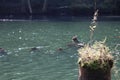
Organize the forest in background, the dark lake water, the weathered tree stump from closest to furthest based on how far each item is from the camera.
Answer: the weathered tree stump < the dark lake water < the forest in background

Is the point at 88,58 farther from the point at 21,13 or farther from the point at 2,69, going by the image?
the point at 21,13

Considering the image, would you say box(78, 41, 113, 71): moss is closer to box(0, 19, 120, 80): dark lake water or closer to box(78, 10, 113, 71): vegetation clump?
box(78, 10, 113, 71): vegetation clump

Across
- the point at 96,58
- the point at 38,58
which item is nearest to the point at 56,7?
the point at 38,58

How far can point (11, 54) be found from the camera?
2686 cm

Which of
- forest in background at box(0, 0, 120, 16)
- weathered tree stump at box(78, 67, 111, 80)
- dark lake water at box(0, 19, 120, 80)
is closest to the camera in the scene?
weathered tree stump at box(78, 67, 111, 80)

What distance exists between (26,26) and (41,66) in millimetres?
27247

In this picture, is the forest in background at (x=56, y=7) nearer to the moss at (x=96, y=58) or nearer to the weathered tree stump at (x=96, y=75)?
the moss at (x=96, y=58)

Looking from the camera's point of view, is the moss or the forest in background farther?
the forest in background

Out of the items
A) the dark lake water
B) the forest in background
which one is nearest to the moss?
the dark lake water

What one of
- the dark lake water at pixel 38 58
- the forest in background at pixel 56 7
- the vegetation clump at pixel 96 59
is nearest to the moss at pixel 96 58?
the vegetation clump at pixel 96 59

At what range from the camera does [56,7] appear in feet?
219

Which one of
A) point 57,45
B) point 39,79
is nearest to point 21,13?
point 57,45

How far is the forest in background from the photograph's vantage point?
65.8 metres

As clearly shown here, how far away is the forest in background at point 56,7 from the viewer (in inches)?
2591
